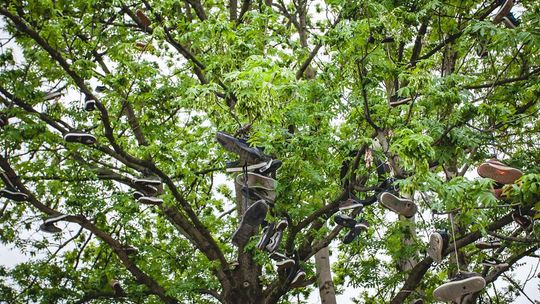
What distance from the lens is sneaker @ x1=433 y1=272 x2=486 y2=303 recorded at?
13.9 feet

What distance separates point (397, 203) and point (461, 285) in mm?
798

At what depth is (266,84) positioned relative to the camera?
160 inches

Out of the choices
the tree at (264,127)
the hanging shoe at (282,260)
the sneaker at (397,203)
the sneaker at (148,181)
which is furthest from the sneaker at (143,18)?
the sneaker at (397,203)

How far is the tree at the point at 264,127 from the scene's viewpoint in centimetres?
465

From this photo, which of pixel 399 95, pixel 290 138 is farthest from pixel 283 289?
pixel 399 95

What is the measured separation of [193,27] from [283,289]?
2.90 m

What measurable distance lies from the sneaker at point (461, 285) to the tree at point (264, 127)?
0.39 meters

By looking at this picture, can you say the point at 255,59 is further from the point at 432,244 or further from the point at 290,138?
the point at 432,244

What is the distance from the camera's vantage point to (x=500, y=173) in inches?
182

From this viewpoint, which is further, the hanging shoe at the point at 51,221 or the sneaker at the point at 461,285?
the hanging shoe at the point at 51,221

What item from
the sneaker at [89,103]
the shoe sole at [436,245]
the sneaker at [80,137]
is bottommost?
the shoe sole at [436,245]

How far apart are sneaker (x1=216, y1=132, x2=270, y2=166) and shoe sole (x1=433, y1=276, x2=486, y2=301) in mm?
1673

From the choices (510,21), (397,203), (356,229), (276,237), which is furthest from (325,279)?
(510,21)

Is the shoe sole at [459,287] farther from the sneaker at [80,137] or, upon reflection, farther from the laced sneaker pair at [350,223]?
the sneaker at [80,137]
